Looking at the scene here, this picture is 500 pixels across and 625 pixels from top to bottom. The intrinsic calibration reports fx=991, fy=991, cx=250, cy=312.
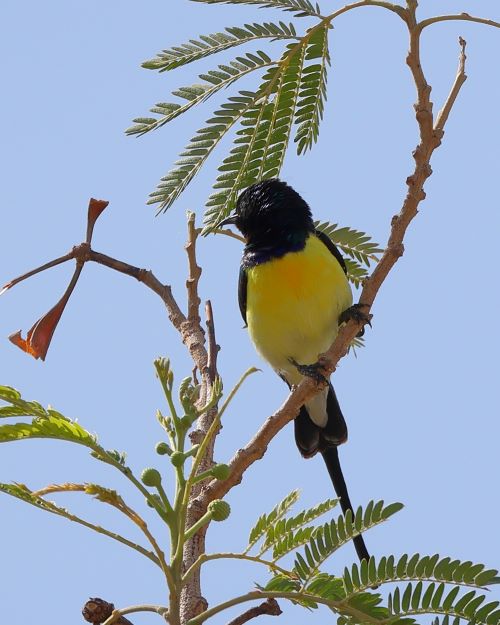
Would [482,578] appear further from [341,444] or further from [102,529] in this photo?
[341,444]

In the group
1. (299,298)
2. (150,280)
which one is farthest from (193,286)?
(299,298)

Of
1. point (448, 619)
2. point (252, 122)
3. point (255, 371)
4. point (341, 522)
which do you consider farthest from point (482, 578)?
point (252, 122)

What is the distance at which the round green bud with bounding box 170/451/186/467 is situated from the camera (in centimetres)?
229

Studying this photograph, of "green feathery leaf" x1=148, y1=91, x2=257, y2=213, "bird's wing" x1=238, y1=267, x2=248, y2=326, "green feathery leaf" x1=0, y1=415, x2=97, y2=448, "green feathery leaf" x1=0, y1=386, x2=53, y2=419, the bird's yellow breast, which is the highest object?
"bird's wing" x1=238, y1=267, x2=248, y2=326

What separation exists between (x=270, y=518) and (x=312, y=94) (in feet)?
5.82

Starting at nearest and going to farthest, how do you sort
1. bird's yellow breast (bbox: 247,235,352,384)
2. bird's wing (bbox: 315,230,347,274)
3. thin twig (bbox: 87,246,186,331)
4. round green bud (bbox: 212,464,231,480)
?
round green bud (bbox: 212,464,231,480) → thin twig (bbox: 87,246,186,331) → bird's yellow breast (bbox: 247,235,352,384) → bird's wing (bbox: 315,230,347,274)

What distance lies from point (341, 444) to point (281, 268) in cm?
97

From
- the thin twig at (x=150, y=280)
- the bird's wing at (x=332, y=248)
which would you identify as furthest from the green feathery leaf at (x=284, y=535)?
the bird's wing at (x=332, y=248)

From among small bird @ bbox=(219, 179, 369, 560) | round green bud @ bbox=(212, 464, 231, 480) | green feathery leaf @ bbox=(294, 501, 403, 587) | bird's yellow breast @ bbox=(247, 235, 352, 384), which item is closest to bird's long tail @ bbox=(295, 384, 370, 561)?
small bird @ bbox=(219, 179, 369, 560)

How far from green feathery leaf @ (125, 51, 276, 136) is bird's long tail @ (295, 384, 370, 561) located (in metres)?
1.82

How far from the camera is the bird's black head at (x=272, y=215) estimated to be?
5330 millimetres

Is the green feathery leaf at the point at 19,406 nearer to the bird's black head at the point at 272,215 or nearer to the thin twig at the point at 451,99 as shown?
the thin twig at the point at 451,99

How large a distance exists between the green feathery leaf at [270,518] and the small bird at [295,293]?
1881mm

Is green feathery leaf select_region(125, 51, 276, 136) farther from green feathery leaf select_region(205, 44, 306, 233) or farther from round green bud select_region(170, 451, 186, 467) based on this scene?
round green bud select_region(170, 451, 186, 467)
